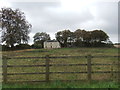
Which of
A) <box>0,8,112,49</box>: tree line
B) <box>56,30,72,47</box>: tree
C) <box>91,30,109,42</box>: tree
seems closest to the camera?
<box>0,8,112,49</box>: tree line

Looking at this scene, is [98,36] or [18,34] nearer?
[18,34]

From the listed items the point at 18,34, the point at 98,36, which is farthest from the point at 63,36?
the point at 18,34

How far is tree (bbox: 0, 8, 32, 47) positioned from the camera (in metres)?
48.1

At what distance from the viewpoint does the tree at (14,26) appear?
48094 mm

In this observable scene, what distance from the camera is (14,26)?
165ft

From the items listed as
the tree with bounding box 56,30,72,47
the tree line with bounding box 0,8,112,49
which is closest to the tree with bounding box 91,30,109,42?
the tree line with bounding box 0,8,112,49

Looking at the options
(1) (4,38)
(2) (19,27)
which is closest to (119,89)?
(1) (4,38)

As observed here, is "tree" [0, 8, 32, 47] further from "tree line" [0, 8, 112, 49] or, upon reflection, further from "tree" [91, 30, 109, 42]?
"tree" [91, 30, 109, 42]

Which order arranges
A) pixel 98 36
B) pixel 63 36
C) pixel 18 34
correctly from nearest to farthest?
pixel 18 34 < pixel 98 36 < pixel 63 36

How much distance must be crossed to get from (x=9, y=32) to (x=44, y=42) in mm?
35225

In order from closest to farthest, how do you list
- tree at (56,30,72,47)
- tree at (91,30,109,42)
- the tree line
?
1. the tree line
2. tree at (91,30,109,42)
3. tree at (56,30,72,47)

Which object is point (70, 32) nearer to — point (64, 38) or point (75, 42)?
point (64, 38)

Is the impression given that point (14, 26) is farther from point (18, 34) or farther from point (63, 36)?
point (63, 36)

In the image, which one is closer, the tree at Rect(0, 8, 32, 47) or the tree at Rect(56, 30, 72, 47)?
the tree at Rect(0, 8, 32, 47)
